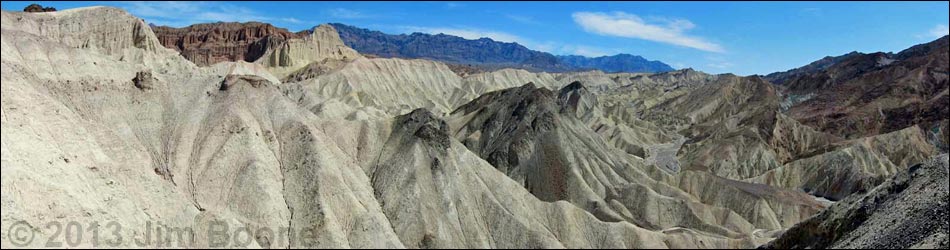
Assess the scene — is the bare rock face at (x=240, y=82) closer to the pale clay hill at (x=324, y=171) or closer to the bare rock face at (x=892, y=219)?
the pale clay hill at (x=324, y=171)

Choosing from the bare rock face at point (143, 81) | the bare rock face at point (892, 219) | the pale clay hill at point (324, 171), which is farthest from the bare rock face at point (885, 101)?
the bare rock face at point (143, 81)

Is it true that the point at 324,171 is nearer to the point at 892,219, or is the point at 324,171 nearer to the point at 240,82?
the point at 240,82

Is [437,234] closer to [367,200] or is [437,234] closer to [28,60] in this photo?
[367,200]

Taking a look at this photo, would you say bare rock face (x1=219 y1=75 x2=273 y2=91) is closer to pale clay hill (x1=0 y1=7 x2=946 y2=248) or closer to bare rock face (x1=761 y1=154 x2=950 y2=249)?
pale clay hill (x1=0 y1=7 x2=946 y2=248)

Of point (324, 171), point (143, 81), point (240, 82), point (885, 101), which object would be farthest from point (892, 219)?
point (885, 101)

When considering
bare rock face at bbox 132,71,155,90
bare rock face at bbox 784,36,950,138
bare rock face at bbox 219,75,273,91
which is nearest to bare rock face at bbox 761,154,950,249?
bare rock face at bbox 219,75,273,91
